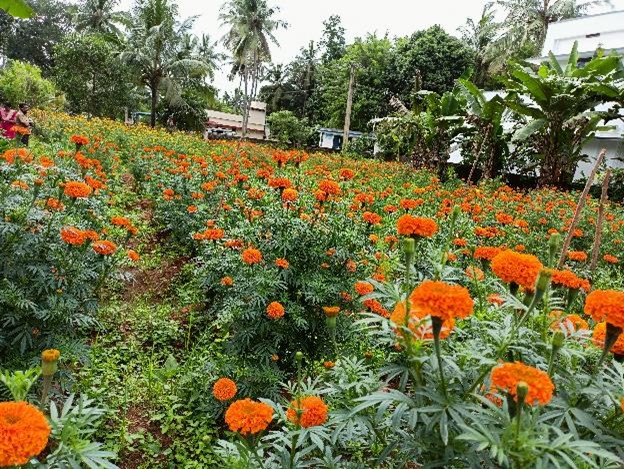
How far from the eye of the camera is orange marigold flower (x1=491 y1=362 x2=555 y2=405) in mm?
978

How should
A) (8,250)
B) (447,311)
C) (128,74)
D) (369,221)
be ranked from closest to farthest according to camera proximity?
(447,311)
(8,250)
(369,221)
(128,74)

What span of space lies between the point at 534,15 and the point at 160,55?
19431 mm

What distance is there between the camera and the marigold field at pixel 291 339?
46.0 inches

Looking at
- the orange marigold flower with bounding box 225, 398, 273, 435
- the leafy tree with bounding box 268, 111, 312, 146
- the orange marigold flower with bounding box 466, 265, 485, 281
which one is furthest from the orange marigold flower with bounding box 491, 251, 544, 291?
the leafy tree with bounding box 268, 111, 312, 146

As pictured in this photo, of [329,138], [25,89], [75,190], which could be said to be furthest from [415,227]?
[329,138]

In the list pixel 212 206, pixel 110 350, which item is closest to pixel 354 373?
pixel 110 350

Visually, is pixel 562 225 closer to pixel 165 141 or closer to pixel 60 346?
pixel 60 346

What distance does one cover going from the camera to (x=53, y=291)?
98.4 inches

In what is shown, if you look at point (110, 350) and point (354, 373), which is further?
point (110, 350)

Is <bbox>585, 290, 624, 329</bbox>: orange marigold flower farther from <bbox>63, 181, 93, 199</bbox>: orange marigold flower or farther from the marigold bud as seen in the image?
<bbox>63, 181, 93, 199</bbox>: orange marigold flower

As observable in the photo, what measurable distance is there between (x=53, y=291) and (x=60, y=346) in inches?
11.6

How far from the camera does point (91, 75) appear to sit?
821 inches

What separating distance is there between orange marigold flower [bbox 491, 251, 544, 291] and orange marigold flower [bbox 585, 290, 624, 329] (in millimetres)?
156

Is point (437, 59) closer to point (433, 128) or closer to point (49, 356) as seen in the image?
point (433, 128)
